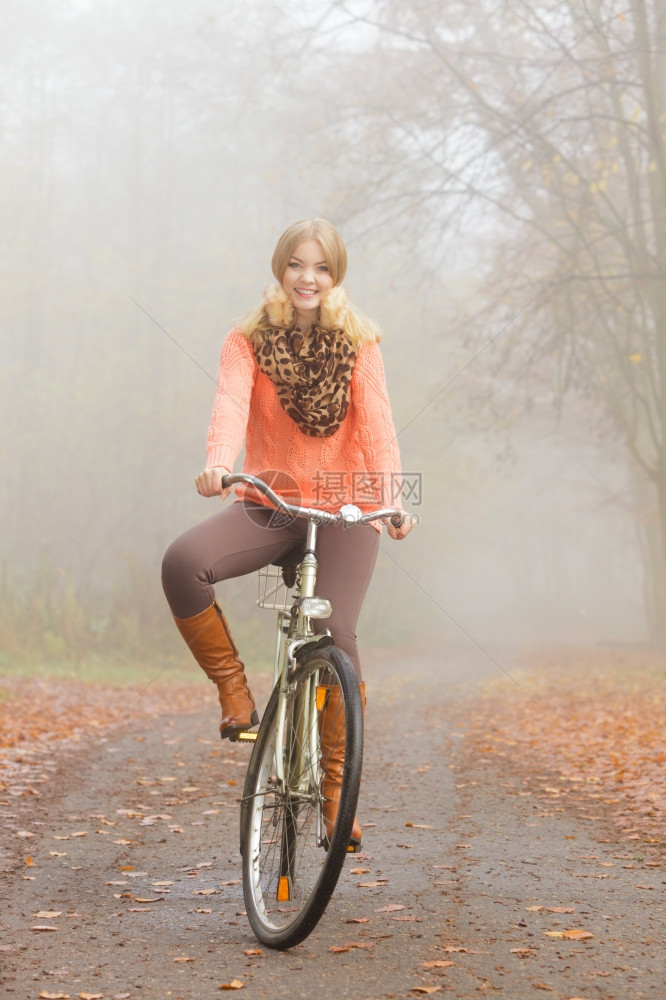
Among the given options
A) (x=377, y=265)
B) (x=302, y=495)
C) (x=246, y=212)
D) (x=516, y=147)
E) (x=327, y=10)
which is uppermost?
(x=246, y=212)

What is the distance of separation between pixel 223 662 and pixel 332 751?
0.70 meters

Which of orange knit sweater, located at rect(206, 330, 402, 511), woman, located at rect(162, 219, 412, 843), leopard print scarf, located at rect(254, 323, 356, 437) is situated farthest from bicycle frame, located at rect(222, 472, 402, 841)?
leopard print scarf, located at rect(254, 323, 356, 437)

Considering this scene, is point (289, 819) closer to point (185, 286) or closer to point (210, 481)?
point (210, 481)

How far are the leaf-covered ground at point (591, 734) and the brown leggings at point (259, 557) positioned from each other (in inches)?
88.0

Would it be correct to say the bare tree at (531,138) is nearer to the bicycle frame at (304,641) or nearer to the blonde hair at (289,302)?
the blonde hair at (289,302)

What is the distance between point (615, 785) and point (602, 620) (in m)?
39.1

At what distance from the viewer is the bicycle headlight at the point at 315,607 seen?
355cm

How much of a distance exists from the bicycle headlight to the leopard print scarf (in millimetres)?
728

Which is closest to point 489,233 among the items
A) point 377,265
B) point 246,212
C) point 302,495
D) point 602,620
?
point 377,265

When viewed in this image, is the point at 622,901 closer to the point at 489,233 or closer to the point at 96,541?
the point at 489,233

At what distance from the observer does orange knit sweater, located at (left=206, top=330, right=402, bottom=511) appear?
3.96 metres

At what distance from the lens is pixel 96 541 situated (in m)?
26.9

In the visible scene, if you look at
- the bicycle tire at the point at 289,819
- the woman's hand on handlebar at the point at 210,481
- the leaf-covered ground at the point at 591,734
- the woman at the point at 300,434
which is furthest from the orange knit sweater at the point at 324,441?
the leaf-covered ground at the point at 591,734

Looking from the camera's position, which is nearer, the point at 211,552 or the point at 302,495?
the point at 211,552
